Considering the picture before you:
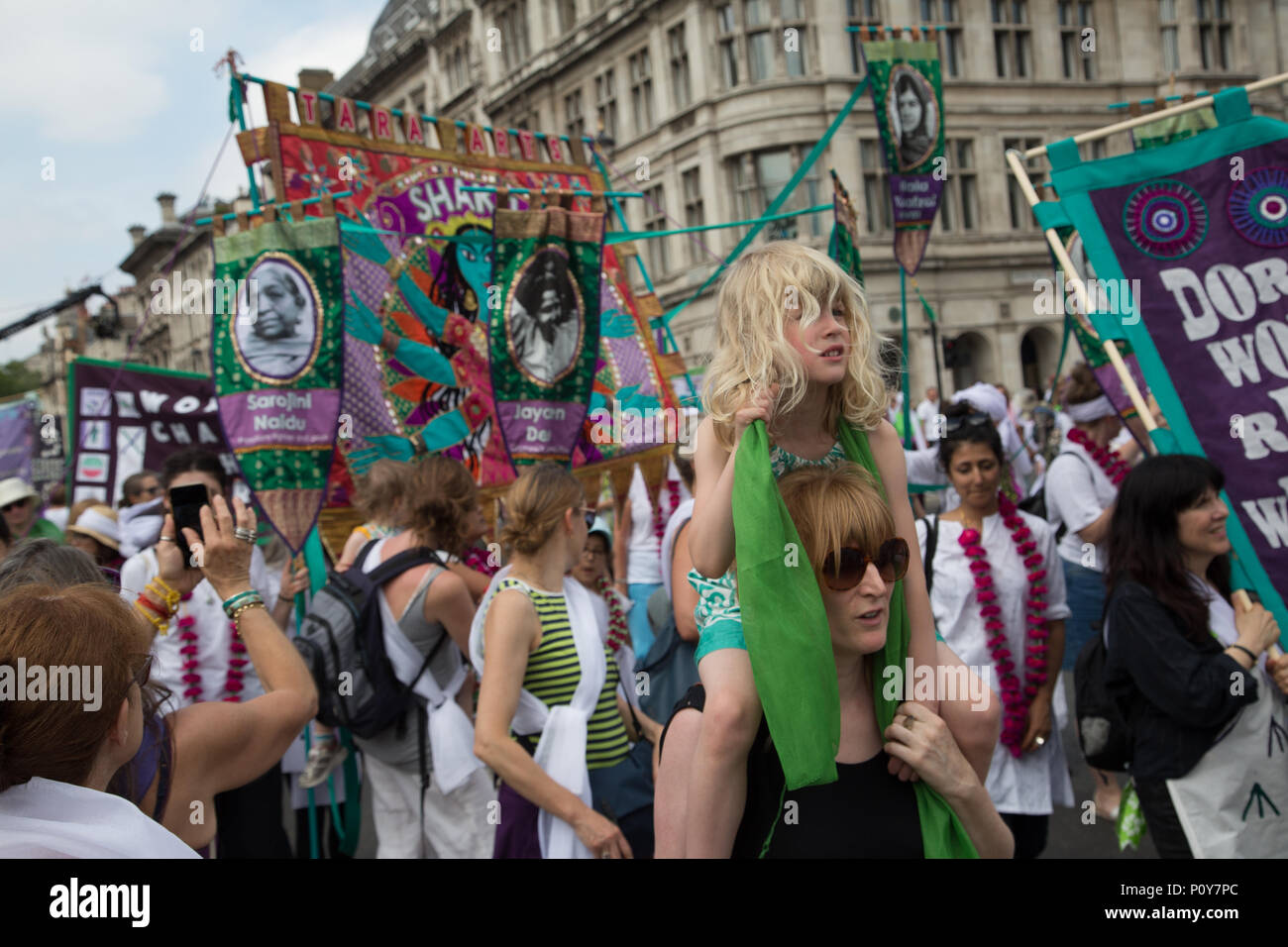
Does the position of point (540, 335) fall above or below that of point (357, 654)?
above

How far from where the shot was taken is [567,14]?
28531 mm

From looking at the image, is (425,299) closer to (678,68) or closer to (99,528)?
(99,528)

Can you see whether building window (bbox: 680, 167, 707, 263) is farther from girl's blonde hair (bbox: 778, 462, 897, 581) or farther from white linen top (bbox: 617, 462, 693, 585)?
girl's blonde hair (bbox: 778, 462, 897, 581)

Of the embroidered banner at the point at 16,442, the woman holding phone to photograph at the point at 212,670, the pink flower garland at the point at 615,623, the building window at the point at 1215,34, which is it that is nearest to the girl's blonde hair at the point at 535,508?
the pink flower garland at the point at 615,623

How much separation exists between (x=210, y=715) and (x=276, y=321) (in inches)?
121

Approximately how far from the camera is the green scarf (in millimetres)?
1799

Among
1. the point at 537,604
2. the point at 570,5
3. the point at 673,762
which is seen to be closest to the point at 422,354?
the point at 537,604

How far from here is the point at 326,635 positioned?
3.81 m

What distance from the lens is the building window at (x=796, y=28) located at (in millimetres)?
26938

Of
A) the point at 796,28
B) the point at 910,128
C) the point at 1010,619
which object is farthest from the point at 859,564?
the point at 796,28

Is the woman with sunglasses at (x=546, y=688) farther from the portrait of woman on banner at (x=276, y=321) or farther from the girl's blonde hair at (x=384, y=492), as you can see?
the portrait of woman on banner at (x=276, y=321)

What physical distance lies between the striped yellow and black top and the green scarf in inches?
59.5

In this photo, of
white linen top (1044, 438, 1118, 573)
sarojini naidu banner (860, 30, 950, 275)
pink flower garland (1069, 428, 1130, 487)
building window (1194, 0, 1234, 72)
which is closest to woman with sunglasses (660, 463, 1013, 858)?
white linen top (1044, 438, 1118, 573)

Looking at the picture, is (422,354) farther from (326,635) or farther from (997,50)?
(997,50)
